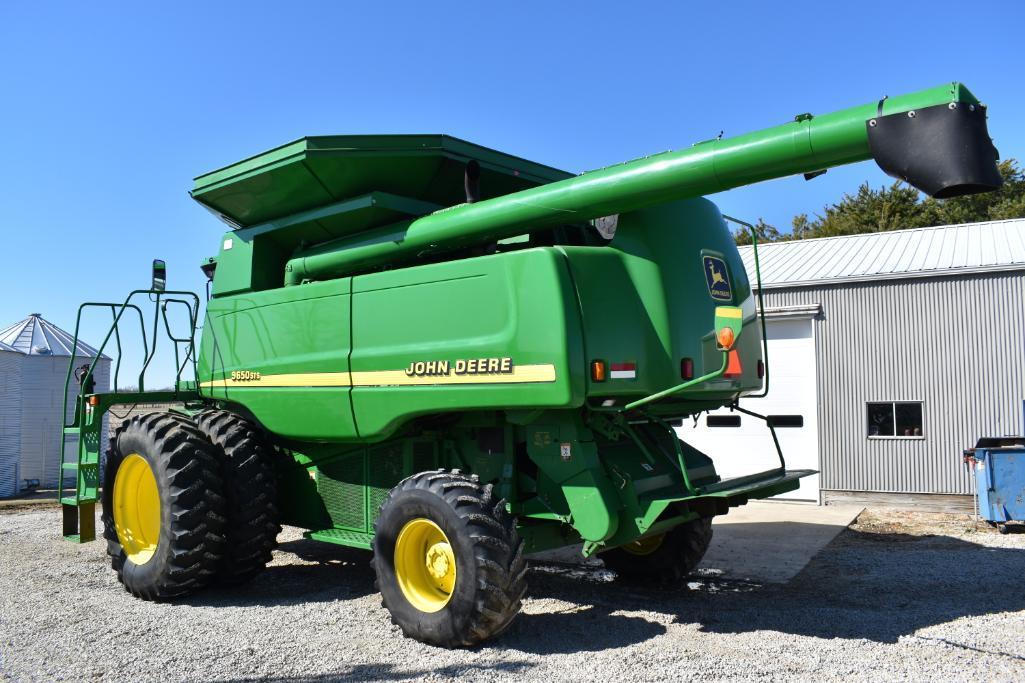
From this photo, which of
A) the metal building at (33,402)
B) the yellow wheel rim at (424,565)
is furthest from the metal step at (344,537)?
the metal building at (33,402)

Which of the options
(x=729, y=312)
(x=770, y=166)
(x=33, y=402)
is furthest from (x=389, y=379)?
(x=33, y=402)

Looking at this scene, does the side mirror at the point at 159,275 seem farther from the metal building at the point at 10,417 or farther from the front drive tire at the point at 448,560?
the metal building at the point at 10,417

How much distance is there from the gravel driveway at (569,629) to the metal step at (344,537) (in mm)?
487

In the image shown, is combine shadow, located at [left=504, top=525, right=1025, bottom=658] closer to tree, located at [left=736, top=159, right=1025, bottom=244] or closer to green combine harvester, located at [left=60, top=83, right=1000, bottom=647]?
green combine harvester, located at [left=60, top=83, right=1000, bottom=647]

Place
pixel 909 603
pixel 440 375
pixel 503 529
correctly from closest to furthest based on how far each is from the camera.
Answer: pixel 503 529 → pixel 440 375 → pixel 909 603

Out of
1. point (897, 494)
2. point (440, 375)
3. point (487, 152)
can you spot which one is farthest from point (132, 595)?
point (897, 494)

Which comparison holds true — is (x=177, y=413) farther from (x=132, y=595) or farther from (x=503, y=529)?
(x=503, y=529)

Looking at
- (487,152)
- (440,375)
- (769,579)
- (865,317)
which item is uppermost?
(487,152)

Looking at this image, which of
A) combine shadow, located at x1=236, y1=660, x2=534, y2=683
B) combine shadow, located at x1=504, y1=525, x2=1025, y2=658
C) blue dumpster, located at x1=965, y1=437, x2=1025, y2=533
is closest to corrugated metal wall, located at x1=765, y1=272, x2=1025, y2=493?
blue dumpster, located at x1=965, y1=437, x2=1025, y2=533

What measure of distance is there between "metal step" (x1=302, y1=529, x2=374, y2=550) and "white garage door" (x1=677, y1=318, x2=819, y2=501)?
25.9ft

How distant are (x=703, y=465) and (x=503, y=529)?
7.01 feet

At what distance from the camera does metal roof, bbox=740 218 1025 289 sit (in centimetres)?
1224

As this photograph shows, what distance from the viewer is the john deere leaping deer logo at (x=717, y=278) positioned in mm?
5973

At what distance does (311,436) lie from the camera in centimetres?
668
